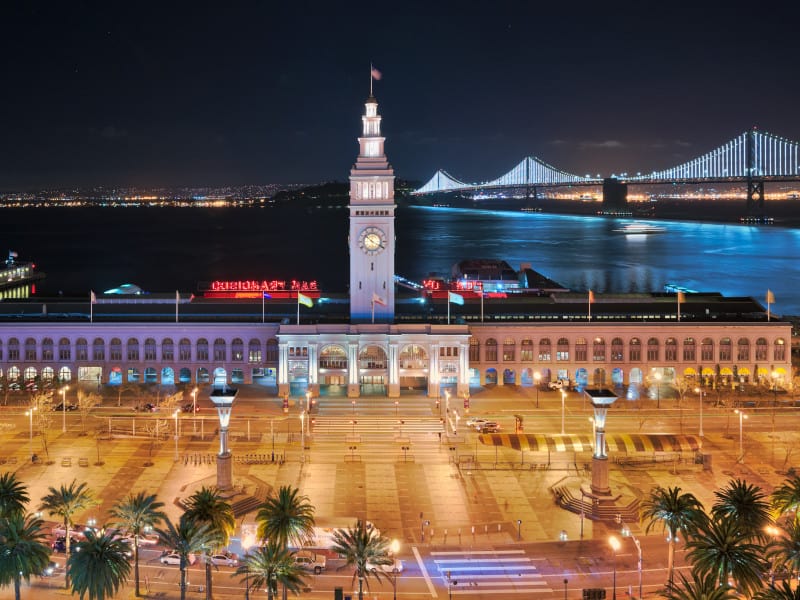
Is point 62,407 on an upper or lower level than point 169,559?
upper

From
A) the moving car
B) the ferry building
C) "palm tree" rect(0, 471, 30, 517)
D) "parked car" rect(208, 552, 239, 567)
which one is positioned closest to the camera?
"palm tree" rect(0, 471, 30, 517)

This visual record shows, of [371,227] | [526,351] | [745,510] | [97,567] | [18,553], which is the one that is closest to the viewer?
[97,567]

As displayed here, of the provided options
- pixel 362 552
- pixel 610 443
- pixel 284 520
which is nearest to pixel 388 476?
pixel 610 443

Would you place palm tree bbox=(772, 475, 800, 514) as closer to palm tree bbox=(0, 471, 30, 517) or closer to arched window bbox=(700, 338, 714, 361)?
palm tree bbox=(0, 471, 30, 517)

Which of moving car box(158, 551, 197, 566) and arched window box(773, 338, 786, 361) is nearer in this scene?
moving car box(158, 551, 197, 566)

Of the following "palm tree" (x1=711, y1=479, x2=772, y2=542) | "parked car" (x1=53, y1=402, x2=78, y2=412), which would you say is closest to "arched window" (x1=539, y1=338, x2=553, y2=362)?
"parked car" (x1=53, y1=402, x2=78, y2=412)

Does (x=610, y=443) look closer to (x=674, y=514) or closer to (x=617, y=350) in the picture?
(x=674, y=514)

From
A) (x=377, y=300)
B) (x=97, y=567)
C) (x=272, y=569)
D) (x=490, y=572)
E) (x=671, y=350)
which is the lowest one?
(x=490, y=572)

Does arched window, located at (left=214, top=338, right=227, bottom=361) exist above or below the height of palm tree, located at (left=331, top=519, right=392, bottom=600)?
above
